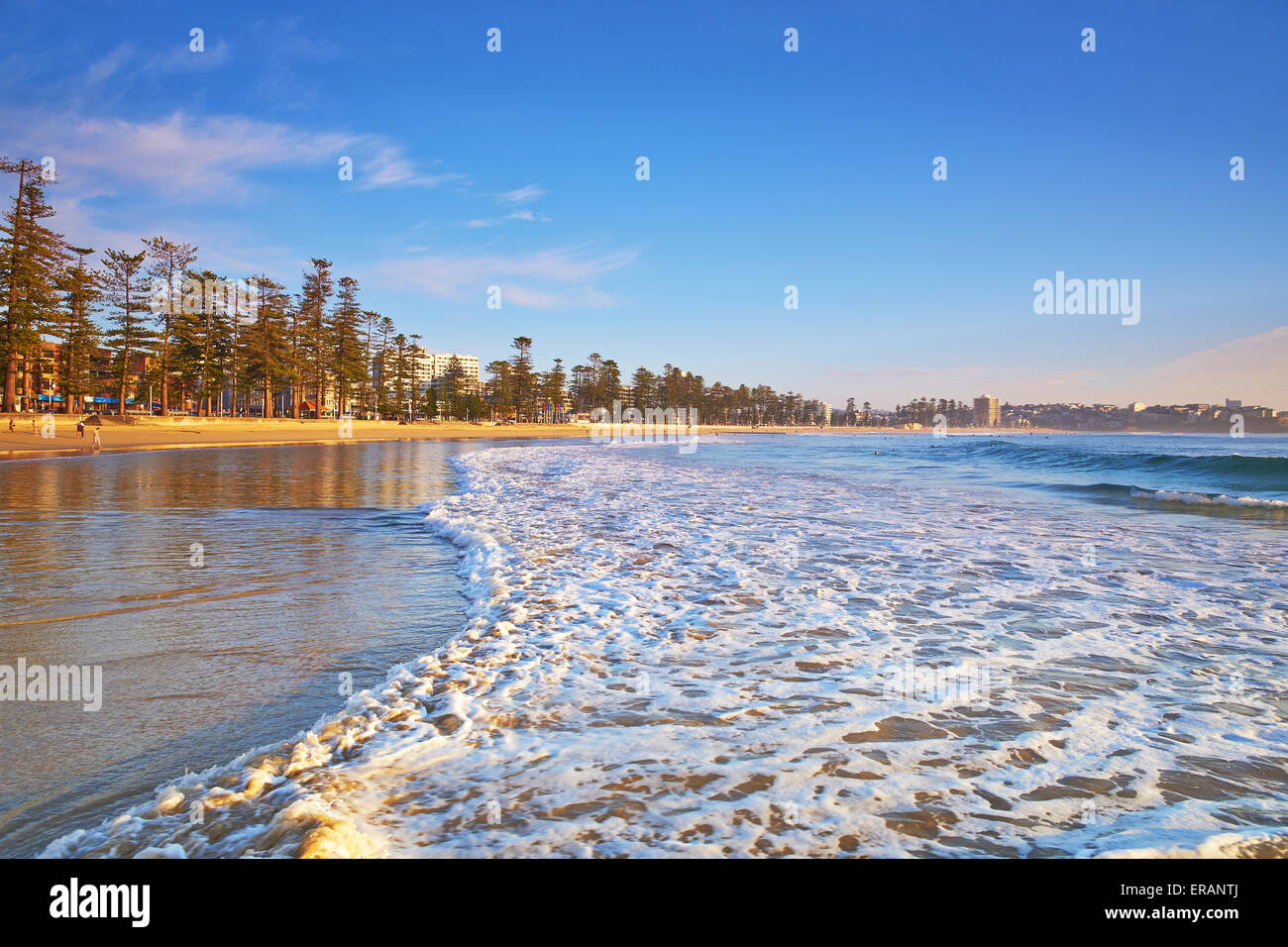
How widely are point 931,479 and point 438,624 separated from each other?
2237 cm

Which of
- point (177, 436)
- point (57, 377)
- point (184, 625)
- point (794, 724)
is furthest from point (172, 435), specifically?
point (794, 724)

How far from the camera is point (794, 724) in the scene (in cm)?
352

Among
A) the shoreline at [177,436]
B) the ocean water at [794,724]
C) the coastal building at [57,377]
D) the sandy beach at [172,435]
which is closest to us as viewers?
the ocean water at [794,724]

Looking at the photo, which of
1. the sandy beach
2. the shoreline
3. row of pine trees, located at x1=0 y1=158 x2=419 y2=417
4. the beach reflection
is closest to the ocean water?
the beach reflection

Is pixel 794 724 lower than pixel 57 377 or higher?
lower

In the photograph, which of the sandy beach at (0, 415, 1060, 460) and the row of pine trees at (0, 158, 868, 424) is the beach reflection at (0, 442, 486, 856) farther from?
the row of pine trees at (0, 158, 868, 424)

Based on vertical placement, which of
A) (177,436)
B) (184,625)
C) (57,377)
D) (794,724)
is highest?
(57,377)

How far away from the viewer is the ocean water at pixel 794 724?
2.47 m

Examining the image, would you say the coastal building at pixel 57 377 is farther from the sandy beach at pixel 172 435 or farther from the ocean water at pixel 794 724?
the ocean water at pixel 794 724

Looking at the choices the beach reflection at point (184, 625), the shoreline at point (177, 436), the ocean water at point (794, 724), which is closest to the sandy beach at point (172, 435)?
the shoreline at point (177, 436)

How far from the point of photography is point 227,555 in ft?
25.4

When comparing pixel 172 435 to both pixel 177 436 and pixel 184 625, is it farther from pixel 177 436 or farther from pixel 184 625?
pixel 184 625
